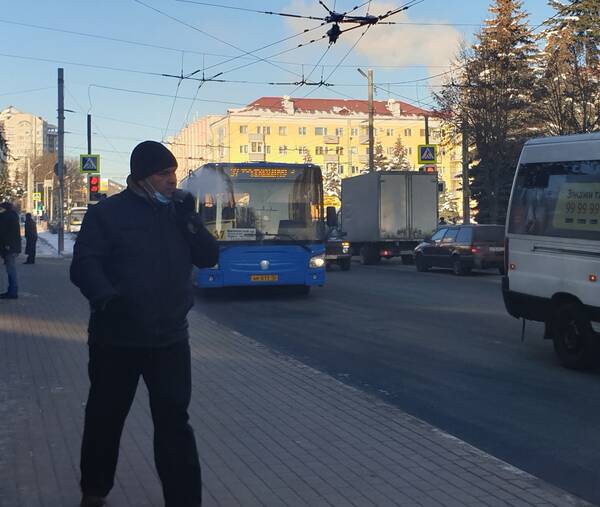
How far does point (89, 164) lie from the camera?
122 feet

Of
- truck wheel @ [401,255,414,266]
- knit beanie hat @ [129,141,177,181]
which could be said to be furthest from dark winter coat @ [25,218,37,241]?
knit beanie hat @ [129,141,177,181]

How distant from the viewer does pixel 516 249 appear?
1042 cm

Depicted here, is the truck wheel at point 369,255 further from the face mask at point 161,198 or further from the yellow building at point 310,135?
the yellow building at point 310,135

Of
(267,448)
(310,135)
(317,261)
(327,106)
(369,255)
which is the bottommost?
(267,448)

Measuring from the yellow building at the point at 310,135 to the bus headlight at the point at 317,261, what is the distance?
8527 cm

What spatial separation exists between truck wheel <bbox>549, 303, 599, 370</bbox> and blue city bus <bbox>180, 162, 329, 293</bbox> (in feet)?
28.4

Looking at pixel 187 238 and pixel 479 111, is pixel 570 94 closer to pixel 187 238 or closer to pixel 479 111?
pixel 479 111

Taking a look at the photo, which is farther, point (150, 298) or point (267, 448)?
point (267, 448)

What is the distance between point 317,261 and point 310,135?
93.6 meters

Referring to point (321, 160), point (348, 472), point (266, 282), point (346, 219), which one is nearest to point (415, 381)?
point (348, 472)

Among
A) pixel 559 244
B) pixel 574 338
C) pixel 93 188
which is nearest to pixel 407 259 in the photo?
pixel 93 188

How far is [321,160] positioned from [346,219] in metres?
77.4

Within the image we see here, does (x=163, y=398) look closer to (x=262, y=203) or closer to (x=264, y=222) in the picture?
(x=264, y=222)

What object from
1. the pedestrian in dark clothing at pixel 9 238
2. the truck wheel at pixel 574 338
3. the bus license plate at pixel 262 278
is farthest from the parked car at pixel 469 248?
the truck wheel at pixel 574 338
